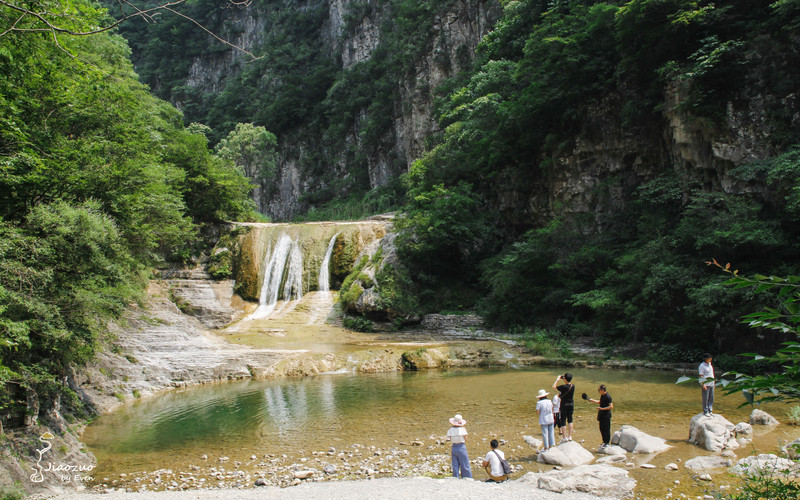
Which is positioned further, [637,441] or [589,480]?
[637,441]

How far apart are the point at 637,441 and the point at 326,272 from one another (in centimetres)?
2103

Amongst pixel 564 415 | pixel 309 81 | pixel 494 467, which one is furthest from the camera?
pixel 309 81

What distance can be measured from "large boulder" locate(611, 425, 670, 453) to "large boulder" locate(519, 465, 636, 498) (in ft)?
3.26

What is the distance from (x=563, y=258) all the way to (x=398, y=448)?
42.3 ft

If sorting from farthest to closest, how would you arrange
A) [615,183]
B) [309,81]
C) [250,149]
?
[309,81] < [250,149] < [615,183]

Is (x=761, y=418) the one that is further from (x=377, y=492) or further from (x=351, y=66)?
(x=351, y=66)

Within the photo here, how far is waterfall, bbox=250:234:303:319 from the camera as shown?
25.3 metres

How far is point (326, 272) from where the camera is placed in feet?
87.2

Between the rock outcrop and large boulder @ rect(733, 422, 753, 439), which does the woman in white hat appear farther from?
the rock outcrop

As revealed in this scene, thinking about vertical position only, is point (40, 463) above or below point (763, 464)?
below

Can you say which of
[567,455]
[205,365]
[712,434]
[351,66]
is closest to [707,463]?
[712,434]

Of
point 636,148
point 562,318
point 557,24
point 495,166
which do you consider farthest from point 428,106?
point 562,318

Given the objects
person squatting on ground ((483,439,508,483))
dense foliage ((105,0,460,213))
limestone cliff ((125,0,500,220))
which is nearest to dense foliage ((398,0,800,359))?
person squatting on ground ((483,439,508,483))

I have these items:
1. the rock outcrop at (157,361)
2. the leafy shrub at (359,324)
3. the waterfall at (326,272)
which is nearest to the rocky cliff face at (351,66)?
the waterfall at (326,272)
